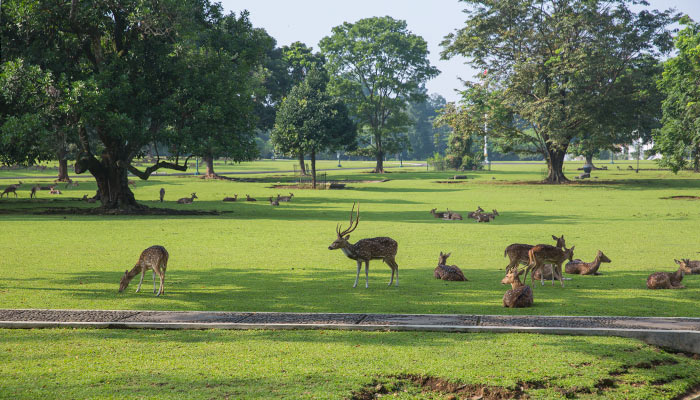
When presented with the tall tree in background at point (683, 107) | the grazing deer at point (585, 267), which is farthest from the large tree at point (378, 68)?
the grazing deer at point (585, 267)

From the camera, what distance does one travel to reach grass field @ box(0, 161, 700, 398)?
743 cm

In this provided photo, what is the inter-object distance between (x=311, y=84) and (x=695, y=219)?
3755cm

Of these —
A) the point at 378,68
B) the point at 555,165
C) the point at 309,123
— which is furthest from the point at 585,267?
the point at 378,68

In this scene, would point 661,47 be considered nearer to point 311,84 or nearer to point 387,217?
point 311,84

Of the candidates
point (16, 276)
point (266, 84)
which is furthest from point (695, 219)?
point (266, 84)

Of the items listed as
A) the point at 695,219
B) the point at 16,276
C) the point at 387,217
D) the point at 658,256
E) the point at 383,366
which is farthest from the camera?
the point at 387,217

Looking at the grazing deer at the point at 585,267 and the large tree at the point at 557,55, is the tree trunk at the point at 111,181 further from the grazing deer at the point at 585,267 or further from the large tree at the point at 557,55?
the large tree at the point at 557,55

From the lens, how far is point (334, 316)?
10203 mm

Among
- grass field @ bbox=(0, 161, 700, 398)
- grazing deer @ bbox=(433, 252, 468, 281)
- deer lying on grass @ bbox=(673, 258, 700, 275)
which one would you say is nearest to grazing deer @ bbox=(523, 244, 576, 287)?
grass field @ bbox=(0, 161, 700, 398)

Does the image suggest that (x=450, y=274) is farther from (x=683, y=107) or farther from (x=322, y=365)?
(x=683, y=107)

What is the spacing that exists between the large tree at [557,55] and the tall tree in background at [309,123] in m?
17.0

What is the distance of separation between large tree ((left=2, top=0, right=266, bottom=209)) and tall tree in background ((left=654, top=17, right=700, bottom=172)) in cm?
3415

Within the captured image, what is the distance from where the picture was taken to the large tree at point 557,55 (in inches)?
2304

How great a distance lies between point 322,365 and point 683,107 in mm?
50363
